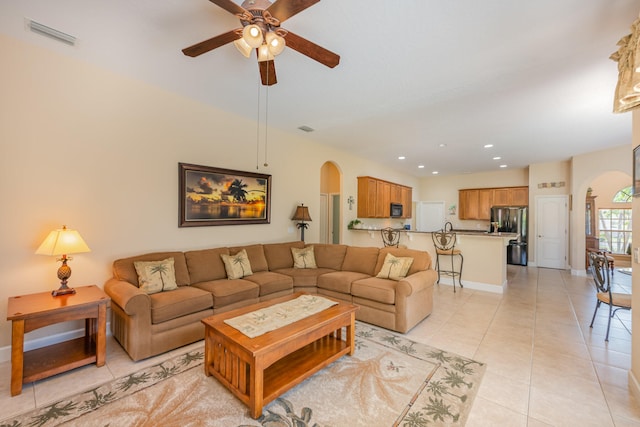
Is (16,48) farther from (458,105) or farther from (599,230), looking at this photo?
(599,230)

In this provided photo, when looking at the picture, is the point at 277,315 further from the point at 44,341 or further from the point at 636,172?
the point at 636,172

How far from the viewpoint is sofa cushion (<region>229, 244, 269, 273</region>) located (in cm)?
403

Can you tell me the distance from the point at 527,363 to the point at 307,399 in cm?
212

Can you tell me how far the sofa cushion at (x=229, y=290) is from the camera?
3111 millimetres

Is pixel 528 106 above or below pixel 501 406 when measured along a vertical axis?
above

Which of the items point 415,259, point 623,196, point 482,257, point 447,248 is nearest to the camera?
point 415,259

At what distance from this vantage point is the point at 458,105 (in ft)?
12.1

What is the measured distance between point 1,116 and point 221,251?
2.49 meters

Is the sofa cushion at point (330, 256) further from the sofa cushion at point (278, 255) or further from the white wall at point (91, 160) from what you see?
the white wall at point (91, 160)

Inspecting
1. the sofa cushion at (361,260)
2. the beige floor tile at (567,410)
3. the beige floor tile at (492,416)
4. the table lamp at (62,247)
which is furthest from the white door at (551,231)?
the table lamp at (62,247)

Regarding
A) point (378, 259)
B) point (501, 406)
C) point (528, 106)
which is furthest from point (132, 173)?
point (528, 106)

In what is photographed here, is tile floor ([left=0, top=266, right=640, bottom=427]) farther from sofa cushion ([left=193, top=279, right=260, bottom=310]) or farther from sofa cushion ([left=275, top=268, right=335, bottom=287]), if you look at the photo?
sofa cushion ([left=275, top=268, right=335, bottom=287])

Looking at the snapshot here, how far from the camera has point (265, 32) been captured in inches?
75.7

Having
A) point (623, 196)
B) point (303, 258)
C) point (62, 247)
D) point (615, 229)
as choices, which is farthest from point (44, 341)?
point (623, 196)
